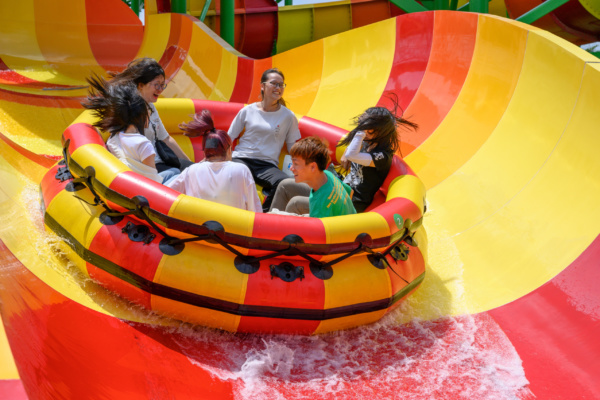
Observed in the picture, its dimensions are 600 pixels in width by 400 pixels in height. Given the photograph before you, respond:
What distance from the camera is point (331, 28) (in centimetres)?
777

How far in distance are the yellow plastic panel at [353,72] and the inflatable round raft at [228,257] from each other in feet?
7.23

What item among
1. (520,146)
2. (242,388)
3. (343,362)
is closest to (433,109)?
(520,146)

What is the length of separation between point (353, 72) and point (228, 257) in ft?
9.81

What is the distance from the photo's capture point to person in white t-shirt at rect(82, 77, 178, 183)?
274 centimetres

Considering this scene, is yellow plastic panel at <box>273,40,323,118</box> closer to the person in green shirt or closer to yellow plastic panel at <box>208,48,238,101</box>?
yellow plastic panel at <box>208,48,238,101</box>

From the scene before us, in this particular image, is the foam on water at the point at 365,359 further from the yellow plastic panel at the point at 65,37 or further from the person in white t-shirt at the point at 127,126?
the yellow plastic panel at the point at 65,37

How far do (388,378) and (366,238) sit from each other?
0.54 m

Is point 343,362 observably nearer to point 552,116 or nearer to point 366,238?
point 366,238

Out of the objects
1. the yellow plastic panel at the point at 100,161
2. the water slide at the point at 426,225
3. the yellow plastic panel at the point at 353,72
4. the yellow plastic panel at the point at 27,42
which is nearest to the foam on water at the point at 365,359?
the water slide at the point at 426,225

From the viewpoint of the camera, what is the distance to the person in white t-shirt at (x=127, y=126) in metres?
2.74

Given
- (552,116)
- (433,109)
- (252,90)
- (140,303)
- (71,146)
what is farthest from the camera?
(252,90)

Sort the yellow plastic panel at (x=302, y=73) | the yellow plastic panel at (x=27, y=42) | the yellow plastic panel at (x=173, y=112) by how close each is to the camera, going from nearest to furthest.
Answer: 1. the yellow plastic panel at (x=173, y=112)
2. the yellow plastic panel at (x=302, y=73)
3. the yellow plastic panel at (x=27, y=42)

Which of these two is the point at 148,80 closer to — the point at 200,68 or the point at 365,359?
the point at 365,359

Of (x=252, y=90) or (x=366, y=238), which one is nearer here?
(x=366, y=238)
